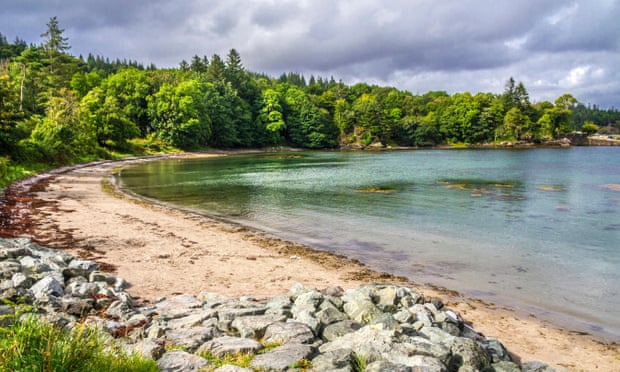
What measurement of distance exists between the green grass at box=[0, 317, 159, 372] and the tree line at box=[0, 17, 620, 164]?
39526 mm

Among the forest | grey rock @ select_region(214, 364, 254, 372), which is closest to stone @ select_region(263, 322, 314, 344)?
grey rock @ select_region(214, 364, 254, 372)

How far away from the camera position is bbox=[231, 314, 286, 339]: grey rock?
7574mm

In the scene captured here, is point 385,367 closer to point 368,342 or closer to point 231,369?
point 368,342

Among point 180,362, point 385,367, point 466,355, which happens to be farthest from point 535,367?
point 180,362

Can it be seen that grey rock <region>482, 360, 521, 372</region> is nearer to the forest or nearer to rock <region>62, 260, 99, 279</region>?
rock <region>62, 260, 99, 279</region>

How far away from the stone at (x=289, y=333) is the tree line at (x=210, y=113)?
1548 inches

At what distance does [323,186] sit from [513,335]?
29459 millimetres

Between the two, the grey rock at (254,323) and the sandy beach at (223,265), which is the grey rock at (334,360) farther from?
the sandy beach at (223,265)

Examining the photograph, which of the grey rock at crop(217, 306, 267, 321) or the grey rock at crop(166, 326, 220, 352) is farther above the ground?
the grey rock at crop(166, 326, 220, 352)

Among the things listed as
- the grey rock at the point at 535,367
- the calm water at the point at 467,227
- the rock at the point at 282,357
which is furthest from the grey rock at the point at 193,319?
the calm water at the point at 467,227

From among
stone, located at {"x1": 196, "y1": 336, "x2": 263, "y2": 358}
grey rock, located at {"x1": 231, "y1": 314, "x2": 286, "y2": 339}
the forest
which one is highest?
the forest

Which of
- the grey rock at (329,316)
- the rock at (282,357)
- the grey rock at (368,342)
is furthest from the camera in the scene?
the grey rock at (329,316)

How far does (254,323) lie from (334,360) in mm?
2178

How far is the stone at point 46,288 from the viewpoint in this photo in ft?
28.0
